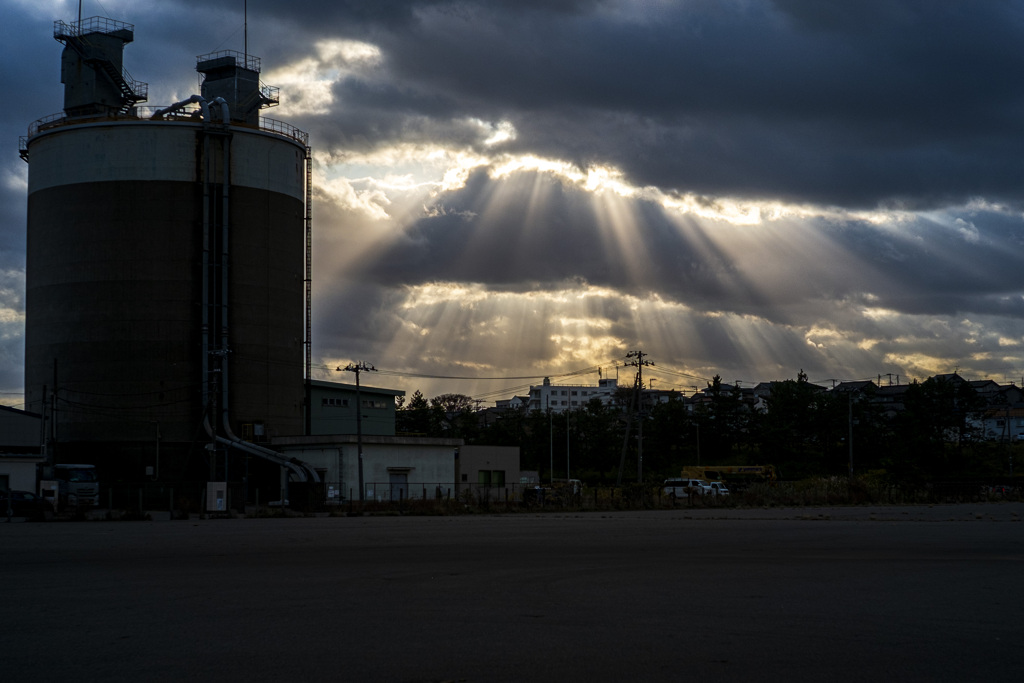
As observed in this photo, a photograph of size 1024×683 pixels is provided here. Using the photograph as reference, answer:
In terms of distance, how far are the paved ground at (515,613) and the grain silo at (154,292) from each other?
42.7 meters

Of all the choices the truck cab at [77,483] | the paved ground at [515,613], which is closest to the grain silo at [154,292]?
the truck cab at [77,483]

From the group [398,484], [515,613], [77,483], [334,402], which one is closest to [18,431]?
[77,483]

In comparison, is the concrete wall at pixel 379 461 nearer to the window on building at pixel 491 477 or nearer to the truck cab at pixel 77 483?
the window on building at pixel 491 477

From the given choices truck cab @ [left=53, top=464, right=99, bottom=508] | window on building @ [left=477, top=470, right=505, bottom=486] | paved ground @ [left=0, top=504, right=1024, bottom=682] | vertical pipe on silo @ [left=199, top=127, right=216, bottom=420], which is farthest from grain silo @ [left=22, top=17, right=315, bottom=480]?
paved ground @ [left=0, top=504, right=1024, bottom=682]

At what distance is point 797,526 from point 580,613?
2134 cm

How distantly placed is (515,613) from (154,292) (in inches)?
2208

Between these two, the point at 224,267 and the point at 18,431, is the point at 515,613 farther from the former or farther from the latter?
the point at 224,267

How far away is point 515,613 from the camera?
11359 mm

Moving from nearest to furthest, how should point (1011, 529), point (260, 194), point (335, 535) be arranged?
1. point (335, 535)
2. point (1011, 529)
3. point (260, 194)

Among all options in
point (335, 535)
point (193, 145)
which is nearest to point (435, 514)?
point (335, 535)

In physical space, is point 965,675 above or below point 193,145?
below

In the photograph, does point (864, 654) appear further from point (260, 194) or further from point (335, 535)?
point (260, 194)

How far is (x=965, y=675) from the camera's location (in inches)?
320

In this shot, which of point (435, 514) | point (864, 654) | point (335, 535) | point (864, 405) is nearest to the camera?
point (864, 654)
